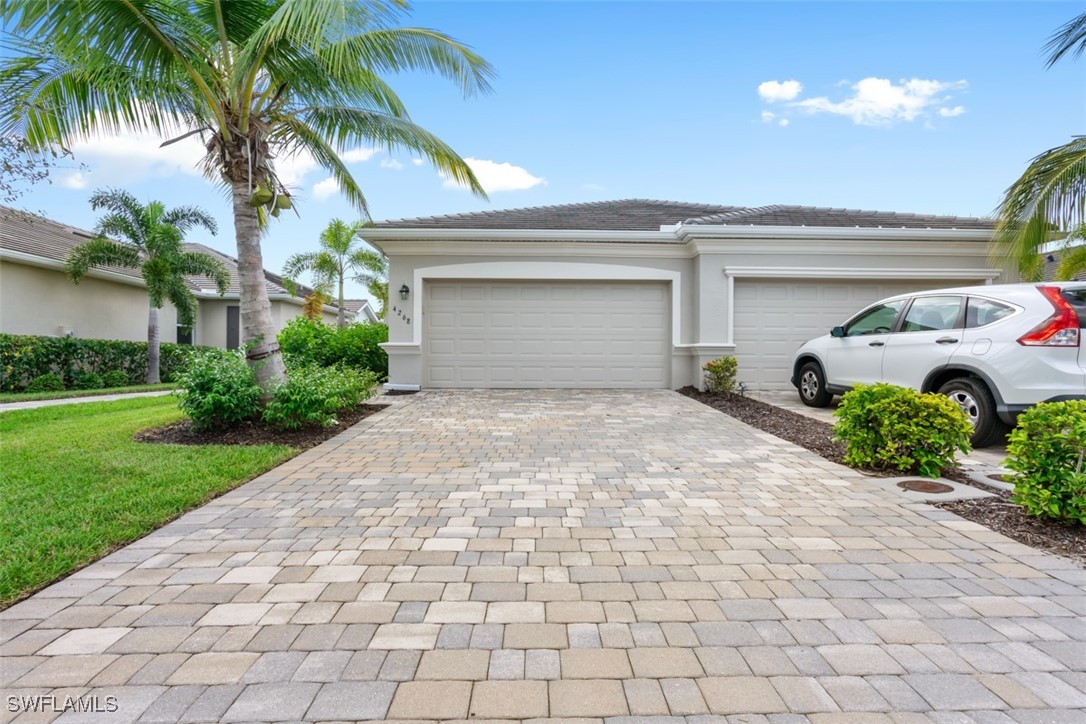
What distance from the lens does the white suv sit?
526 centimetres

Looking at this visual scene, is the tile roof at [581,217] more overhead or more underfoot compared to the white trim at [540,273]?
more overhead

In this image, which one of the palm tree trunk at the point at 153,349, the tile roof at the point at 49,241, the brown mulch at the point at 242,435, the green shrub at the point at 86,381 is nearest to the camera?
the brown mulch at the point at 242,435

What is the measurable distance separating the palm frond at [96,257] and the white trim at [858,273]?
1662 cm

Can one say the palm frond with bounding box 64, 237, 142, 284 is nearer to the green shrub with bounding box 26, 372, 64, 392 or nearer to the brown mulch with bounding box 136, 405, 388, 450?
the green shrub with bounding box 26, 372, 64, 392

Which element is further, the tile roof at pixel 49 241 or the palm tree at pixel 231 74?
the tile roof at pixel 49 241

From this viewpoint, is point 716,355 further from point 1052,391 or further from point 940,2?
point 940,2

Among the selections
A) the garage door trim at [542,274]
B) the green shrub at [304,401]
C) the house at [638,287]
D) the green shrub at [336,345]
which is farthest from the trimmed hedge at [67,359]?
the green shrub at [304,401]

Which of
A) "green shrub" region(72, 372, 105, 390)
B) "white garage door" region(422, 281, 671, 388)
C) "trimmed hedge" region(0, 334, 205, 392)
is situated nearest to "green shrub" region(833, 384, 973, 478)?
"white garage door" region(422, 281, 671, 388)

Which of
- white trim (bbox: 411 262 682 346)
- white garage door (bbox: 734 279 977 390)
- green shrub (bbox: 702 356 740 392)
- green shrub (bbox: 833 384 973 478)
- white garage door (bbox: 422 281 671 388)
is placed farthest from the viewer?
white garage door (bbox: 422 281 671 388)

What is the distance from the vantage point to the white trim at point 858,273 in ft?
34.6

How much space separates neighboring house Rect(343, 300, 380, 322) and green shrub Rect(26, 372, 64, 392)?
16626mm

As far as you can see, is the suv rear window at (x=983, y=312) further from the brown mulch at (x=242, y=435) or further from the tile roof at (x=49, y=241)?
the tile roof at (x=49, y=241)

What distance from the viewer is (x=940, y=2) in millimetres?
8258

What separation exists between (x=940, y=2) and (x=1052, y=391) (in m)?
6.61
